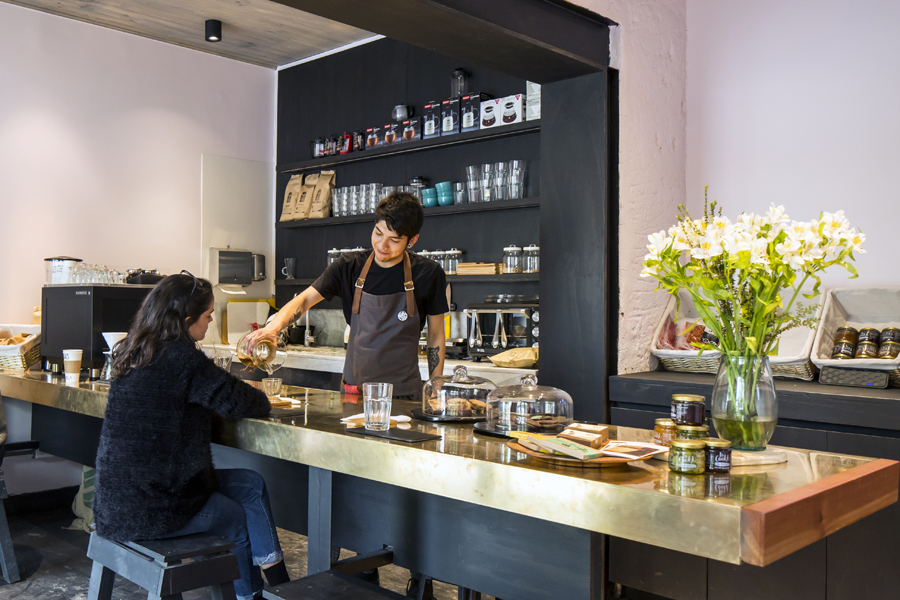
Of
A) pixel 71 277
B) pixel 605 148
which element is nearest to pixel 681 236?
pixel 605 148

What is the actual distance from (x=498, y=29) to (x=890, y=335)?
6.01 ft

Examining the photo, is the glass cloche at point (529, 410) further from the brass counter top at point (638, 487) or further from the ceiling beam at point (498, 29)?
the ceiling beam at point (498, 29)

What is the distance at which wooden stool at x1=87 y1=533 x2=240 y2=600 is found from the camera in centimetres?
206

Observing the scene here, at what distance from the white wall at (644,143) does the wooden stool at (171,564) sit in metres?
1.82

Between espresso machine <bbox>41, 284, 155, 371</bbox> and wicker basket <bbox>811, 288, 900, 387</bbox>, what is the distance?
3.40 metres

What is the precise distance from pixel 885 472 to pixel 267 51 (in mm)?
5371

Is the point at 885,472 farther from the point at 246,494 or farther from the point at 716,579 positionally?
the point at 246,494

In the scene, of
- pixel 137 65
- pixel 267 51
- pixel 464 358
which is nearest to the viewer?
pixel 464 358

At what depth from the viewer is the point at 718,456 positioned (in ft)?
5.15

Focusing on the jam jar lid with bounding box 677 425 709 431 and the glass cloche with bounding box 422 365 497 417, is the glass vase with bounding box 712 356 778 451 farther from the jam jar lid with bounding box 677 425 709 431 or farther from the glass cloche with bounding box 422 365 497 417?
the glass cloche with bounding box 422 365 497 417

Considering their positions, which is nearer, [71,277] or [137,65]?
[71,277]

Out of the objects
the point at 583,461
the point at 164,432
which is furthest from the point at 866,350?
the point at 164,432

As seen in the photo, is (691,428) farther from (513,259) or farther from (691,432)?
(513,259)

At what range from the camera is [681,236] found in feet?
6.14
